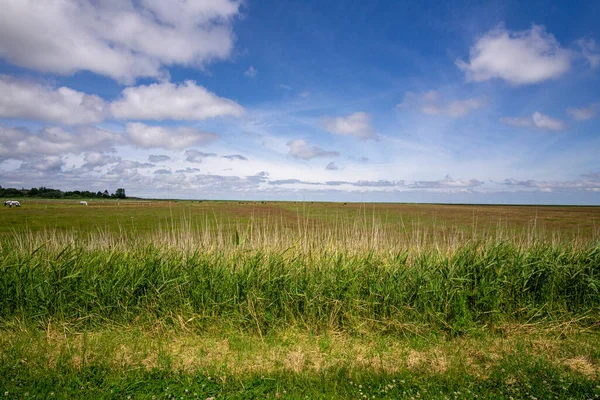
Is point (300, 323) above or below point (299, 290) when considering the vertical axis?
below

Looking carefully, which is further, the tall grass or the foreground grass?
the tall grass

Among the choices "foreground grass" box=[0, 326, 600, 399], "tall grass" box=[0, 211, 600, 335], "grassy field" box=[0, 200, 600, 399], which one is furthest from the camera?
"tall grass" box=[0, 211, 600, 335]

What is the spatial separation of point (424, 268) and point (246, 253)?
3980 millimetres

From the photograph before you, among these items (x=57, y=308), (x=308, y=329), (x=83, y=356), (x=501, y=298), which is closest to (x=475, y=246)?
(x=501, y=298)

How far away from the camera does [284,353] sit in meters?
4.76

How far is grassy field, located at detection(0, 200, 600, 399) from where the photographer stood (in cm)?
405

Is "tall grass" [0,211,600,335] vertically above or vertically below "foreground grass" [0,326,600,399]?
above

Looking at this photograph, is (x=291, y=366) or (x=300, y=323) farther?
(x=300, y=323)

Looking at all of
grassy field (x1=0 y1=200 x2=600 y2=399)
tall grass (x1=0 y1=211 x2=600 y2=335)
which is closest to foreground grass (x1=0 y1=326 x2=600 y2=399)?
grassy field (x1=0 y1=200 x2=600 y2=399)

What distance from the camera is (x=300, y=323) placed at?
5.84 metres

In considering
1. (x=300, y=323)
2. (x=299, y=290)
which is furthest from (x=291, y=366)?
(x=299, y=290)

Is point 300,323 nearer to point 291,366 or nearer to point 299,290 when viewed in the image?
point 299,290

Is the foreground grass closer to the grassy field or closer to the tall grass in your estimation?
the grassy field

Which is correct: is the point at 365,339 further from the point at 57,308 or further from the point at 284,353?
the point at 57,308
